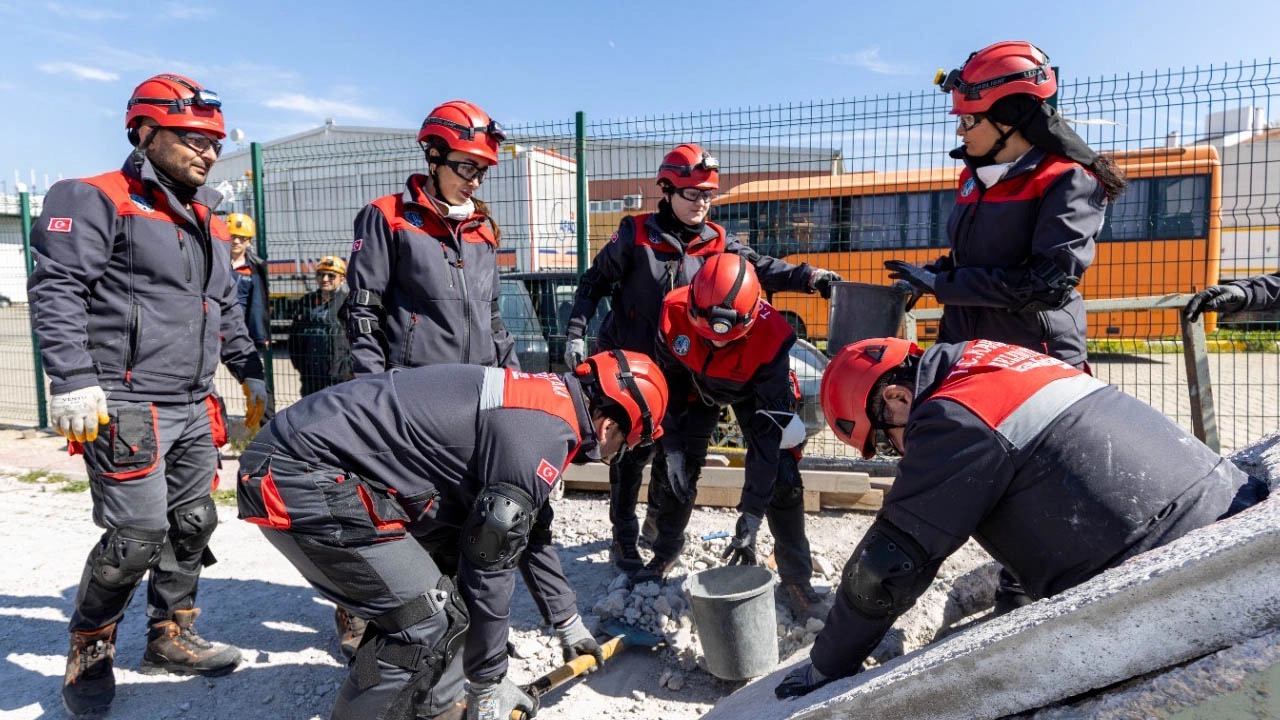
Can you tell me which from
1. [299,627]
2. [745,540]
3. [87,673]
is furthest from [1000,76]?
[87,673]

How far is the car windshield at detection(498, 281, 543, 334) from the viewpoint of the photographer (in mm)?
6316

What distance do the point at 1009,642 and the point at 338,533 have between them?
5.66 ft

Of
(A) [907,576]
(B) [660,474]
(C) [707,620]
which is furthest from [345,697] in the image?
(B) [660,474]

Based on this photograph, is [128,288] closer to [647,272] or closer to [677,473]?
[647,272]

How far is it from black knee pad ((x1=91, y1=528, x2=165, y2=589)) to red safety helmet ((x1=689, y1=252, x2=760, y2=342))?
221 centimetres

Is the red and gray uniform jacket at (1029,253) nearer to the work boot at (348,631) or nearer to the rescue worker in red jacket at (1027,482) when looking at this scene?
the rescue worker in red jacket at (1027,482)

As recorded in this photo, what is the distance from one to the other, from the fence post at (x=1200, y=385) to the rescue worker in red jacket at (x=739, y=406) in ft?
6.93

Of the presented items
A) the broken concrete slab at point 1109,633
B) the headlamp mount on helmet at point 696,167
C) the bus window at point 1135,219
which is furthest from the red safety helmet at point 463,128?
the bus window at point 1135,219

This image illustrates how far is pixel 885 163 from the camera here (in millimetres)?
5254

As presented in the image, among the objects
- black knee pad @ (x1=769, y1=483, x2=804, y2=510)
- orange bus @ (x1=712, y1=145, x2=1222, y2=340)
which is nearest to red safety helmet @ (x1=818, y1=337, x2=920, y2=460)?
black knee pad @ (x1=769, y1=483, x2=804, y2=510)

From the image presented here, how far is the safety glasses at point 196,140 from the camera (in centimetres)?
305

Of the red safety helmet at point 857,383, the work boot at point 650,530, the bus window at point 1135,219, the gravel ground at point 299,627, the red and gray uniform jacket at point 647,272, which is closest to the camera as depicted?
the red safety helmet at point 857,383

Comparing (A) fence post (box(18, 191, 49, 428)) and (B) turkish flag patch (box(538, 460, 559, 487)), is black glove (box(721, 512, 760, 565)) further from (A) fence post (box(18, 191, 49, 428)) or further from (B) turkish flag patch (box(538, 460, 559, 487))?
(A) fence post (box(18, 191, 49, 428))

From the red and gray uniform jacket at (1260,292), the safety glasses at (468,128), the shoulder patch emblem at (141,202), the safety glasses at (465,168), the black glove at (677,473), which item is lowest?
the black glove at (677,473)
